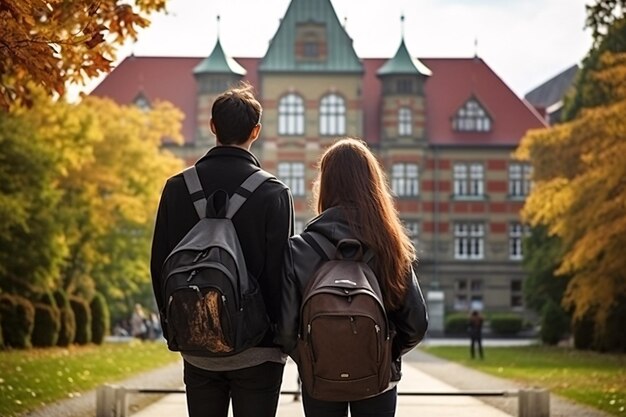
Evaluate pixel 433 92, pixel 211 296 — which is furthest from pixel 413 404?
pixel 433 92

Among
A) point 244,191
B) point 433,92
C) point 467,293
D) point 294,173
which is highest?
point 433,92

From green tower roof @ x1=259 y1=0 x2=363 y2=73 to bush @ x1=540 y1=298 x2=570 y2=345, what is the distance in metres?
24.9

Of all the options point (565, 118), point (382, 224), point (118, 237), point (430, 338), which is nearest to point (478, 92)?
Result: point (430, 338)

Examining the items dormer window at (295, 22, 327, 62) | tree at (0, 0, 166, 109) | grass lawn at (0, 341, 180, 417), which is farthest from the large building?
tree at (0, 0, 166, 109)

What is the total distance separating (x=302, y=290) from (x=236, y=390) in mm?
460

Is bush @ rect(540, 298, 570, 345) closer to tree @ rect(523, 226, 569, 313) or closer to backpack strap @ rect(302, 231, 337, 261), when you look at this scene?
tree @ rect(523, 226, 569, 313)

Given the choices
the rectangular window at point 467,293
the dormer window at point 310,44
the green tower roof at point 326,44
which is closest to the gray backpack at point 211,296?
the green tower roof at point 326,44

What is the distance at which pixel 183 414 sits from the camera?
13.8m

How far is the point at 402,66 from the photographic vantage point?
221 feet

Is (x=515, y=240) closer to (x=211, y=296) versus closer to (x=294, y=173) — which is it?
(x=294, y=173)

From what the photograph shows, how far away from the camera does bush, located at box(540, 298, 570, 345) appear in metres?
43.9

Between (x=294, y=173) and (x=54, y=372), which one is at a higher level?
(x=294, y=173)

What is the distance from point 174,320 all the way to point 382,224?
0.91 meters

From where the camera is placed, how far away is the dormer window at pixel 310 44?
217 feet
